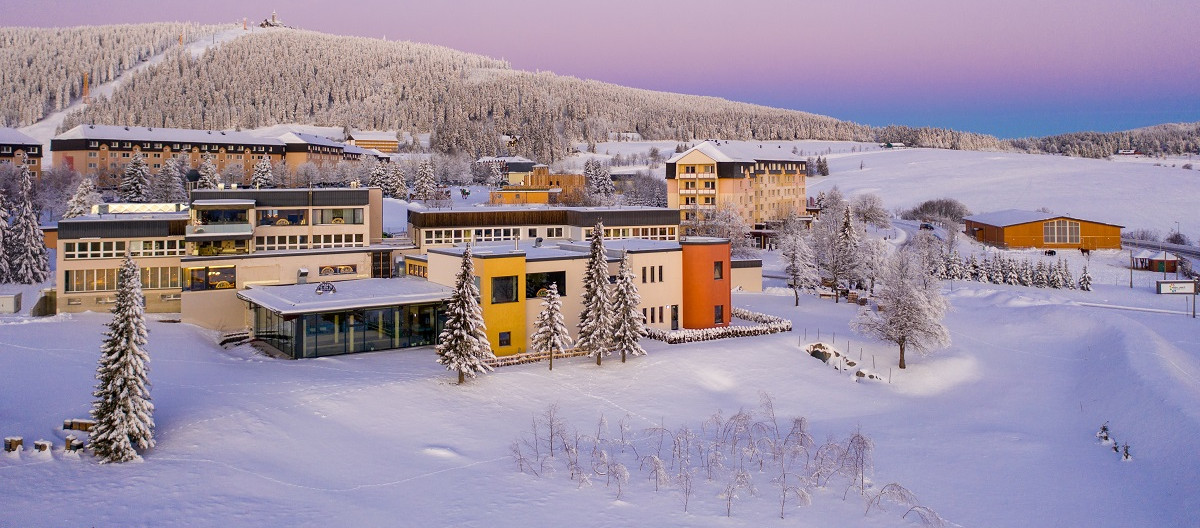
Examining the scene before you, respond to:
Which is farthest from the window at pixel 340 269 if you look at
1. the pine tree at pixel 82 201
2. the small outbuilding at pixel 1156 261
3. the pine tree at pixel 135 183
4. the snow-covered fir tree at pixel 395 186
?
the small outbuilding at pixel 1156 261

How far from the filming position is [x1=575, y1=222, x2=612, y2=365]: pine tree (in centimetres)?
3347

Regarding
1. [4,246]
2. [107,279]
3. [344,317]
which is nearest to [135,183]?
[4,246]

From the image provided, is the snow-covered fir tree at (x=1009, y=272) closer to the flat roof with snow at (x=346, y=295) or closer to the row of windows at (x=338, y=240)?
the flat roof with snow at (x=346, y=295)

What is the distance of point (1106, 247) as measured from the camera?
272ft

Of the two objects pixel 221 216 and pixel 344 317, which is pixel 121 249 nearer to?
pixel 221 216

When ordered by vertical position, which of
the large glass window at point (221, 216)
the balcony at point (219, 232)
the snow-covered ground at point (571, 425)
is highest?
the large glass window at point (221, 216)

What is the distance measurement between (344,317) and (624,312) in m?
11.6

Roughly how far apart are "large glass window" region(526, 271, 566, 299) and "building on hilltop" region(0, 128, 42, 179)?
89.0 metres

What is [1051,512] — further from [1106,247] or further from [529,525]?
[1106,247]

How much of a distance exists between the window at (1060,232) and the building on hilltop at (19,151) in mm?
113657

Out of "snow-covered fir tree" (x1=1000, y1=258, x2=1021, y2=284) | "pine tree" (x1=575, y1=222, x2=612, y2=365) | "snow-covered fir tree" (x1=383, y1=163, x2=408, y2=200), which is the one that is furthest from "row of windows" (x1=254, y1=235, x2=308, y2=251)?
"snow-covered fir tree" (x1=1000, y1=258, x2=1021, y2=284)

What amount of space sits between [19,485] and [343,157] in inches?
4778

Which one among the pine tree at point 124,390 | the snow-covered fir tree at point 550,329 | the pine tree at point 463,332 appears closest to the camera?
the pine tree at point 124,390

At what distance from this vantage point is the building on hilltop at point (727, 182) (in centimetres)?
8319
